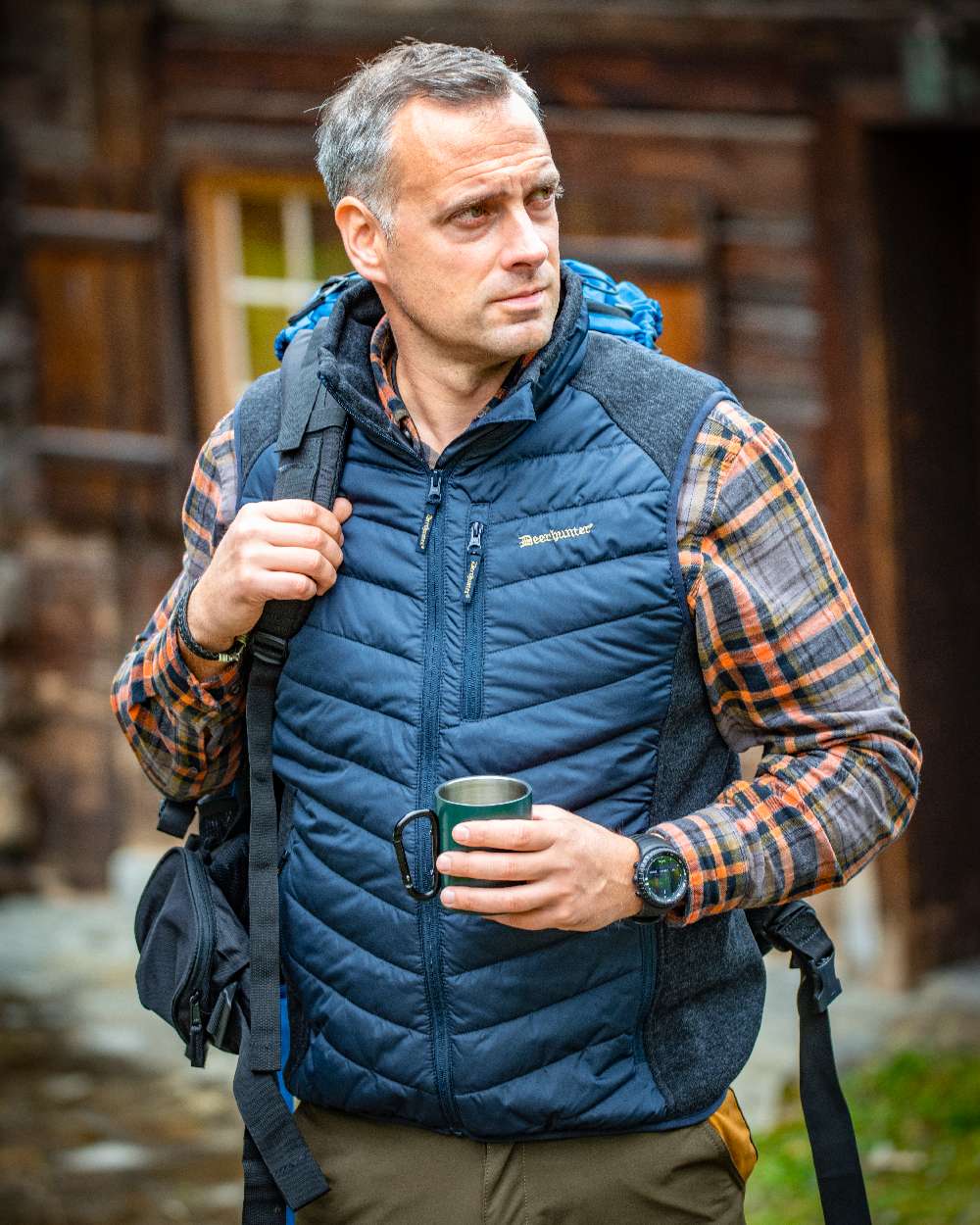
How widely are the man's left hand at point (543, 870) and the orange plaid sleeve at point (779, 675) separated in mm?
112

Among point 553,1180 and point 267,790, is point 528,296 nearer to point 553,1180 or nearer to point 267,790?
point 267,790

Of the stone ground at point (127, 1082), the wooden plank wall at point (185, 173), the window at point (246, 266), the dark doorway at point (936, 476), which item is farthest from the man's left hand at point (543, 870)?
the window at point (246, 266)

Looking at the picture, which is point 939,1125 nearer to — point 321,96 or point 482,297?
point 482,297

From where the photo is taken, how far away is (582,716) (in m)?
2.38

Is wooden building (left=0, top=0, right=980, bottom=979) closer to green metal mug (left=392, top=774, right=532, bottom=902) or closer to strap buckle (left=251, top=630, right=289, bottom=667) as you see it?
strap buckle (left=251, top=630, right=289, bottom=667)

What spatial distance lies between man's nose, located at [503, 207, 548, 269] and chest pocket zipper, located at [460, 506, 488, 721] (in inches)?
12.9

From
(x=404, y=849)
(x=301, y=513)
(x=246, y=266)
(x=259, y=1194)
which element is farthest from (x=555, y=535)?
(x=246, y=266)

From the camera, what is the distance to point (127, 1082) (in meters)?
5.72

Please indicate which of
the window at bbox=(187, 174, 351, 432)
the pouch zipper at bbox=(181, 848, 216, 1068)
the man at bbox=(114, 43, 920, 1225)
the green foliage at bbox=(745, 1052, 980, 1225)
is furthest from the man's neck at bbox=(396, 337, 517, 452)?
the window at bbox=(187, 174, 351, 432)

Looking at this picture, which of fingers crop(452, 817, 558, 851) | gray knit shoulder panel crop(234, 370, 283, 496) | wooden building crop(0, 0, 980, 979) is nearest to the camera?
fingers crop(452, 817, 558, 851)

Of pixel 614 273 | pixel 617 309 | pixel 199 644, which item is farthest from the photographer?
pixel 614 273

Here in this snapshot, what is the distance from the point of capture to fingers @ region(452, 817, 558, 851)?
7.13ft

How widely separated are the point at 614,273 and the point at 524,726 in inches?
146

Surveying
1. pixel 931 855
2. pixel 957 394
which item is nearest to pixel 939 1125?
pixel 931 855
